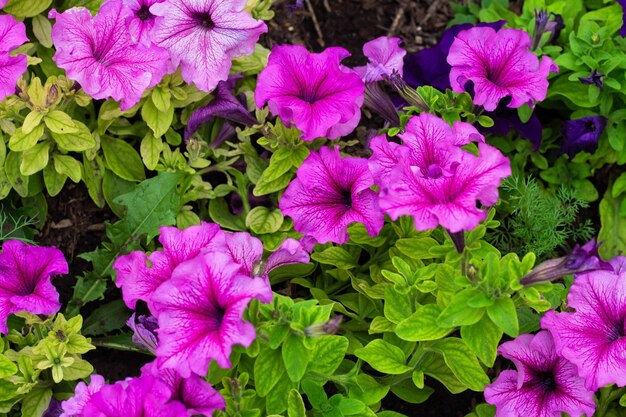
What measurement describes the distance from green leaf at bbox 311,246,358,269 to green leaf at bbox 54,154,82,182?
28.6 inches

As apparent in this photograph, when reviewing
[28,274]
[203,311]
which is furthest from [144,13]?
[203,311]

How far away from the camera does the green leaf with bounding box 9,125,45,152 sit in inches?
85.7

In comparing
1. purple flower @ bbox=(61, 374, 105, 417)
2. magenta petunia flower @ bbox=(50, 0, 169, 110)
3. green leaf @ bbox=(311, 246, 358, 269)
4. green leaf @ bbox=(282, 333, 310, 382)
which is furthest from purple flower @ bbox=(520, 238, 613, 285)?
magenta petunia flower @ bbox=(50, 0, 169, 110)

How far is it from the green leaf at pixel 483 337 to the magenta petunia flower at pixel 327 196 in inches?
13.9

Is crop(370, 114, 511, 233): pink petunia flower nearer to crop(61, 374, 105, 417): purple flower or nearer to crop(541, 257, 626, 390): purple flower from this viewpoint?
crop(541, 257, 626, 390): purple flower

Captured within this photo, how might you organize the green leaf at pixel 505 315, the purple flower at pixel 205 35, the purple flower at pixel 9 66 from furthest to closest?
the purple flower at pixel 205 35, the purple flower at pixel 9 66, the green leaf at pixel 505 315

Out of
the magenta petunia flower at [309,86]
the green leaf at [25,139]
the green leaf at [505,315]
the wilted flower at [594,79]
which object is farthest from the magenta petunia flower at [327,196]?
the wilted flower at [594,79]

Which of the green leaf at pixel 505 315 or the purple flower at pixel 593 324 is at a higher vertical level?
the green leaf at pixel 505 315

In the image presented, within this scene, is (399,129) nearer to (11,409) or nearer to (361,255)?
(361,255)

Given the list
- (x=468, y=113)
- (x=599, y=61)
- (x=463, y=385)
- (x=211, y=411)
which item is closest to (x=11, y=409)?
(x=211, y=411)

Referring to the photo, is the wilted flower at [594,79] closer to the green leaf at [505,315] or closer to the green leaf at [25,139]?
the green leaf at [505,315]

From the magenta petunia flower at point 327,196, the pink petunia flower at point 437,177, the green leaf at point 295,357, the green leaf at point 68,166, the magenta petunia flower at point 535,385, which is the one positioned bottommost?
the magenta petunia flower at point 535,385

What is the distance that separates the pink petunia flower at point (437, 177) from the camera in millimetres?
1623

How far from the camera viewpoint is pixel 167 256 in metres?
1.77
